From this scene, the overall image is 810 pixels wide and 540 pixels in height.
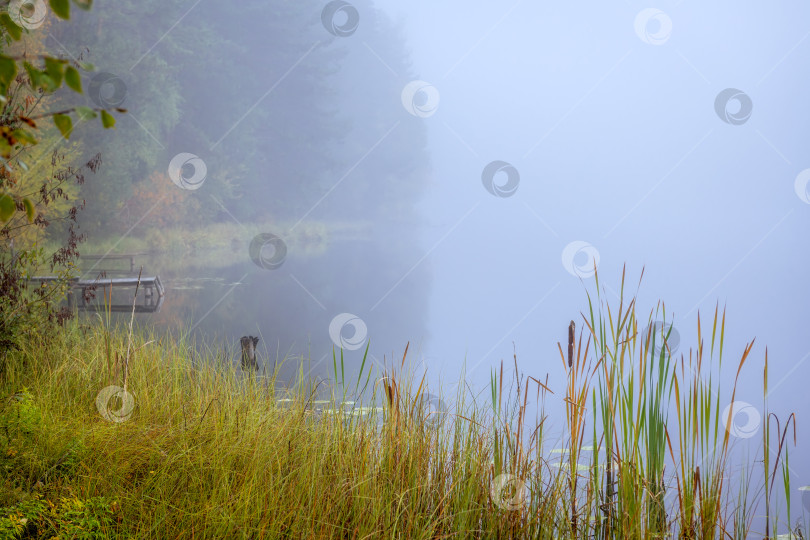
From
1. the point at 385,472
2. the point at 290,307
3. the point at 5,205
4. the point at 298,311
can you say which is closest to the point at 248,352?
the point at 385,472

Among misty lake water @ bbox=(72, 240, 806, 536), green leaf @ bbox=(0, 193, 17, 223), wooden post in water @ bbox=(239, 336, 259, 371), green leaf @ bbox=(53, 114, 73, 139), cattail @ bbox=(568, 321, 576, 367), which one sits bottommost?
green leaf @ bbox=(0, 193, 17, 223)

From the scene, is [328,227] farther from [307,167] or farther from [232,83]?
[232,83]

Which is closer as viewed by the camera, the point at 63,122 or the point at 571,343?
the point at 63,122

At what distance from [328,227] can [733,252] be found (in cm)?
3322

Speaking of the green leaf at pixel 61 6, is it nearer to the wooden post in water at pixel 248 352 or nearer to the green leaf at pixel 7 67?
the green leaf at pixel 7 67

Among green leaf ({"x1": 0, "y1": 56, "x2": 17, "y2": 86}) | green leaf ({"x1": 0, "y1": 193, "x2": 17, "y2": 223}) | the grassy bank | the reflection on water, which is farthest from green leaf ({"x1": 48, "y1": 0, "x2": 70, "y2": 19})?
the reflection on water

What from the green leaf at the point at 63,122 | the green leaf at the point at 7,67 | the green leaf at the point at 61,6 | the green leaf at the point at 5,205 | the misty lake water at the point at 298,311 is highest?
the misty lake water at the point at 298,311

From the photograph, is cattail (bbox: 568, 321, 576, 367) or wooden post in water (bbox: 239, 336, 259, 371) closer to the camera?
cattail (bbox: 568, 321, 576, 367)

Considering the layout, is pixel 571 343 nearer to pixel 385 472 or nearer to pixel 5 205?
pixel 385 472

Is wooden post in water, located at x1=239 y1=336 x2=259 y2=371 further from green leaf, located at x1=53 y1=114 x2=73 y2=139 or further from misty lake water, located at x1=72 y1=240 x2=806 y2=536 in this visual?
green leaf, located at x1=53 y1=114 x2=73 y2=139

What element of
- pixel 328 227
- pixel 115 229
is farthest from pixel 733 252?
pixel 115 229

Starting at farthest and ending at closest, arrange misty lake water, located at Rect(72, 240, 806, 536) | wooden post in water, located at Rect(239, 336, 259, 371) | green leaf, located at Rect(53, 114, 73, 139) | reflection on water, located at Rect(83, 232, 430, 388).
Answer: reflection on water, located at Rect(83, 232, 430, 388) → misty lake water, located at Rect(72, 240, 806, 536) → wooden post in water, located at Rect(239, 336, 259, 371) → green leaf, located at Rect(53, 114, 73, 139)

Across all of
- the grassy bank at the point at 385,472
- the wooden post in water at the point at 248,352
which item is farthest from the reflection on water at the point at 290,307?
the grassy bank at the point at 385,472

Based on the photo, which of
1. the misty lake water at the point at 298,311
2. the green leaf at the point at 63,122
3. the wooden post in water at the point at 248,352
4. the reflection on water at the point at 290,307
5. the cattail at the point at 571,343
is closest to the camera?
the green leaf at the point at 63,122
